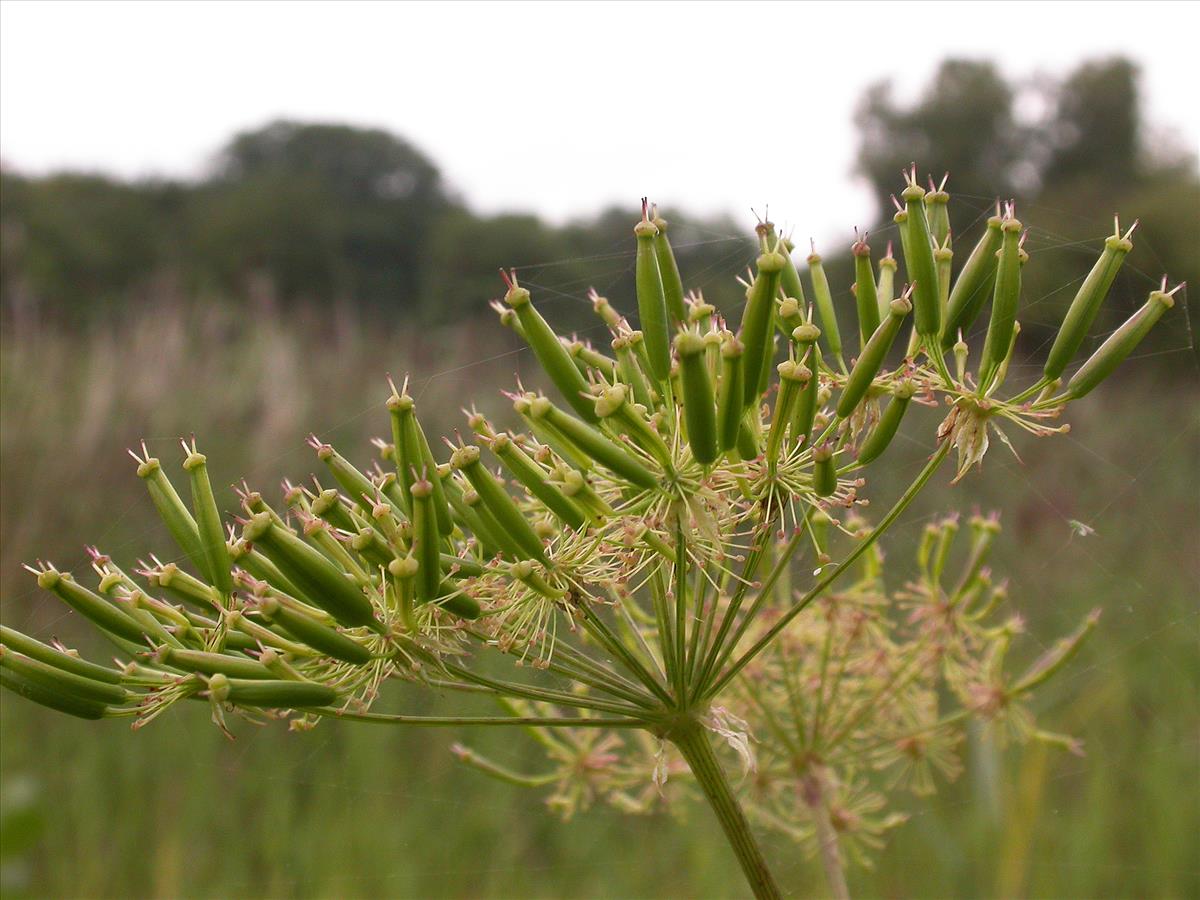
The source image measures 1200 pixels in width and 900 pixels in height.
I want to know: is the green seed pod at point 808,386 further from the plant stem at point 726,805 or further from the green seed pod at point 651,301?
the plant stem at point 726,805

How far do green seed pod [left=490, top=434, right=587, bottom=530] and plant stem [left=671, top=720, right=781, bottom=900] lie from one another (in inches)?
9.3

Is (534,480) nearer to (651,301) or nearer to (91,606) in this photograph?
(651,301)

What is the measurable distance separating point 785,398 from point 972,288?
22cm

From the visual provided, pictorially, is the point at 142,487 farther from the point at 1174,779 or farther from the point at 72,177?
the point at 72,177

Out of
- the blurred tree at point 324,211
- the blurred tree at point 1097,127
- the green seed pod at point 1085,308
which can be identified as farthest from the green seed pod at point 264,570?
the blurred tree at point 1097,127

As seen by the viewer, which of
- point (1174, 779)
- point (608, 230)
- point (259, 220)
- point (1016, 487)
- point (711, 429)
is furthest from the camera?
point (259, 220)

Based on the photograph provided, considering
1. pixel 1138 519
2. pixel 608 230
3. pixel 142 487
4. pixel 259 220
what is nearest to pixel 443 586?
pixel 608 230

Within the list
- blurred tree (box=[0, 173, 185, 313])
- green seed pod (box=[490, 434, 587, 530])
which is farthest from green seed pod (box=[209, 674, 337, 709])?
blurred tree (box=[0, 173, 185, 313])

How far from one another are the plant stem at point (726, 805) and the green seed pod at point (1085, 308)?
41cm

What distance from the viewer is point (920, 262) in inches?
31.3

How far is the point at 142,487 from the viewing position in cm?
322

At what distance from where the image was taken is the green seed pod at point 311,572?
689mm

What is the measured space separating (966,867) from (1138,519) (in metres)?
1.99

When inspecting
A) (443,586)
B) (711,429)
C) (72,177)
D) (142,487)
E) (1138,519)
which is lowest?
(1138,519)
